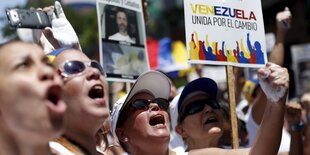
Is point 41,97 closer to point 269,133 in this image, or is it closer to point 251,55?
point 269,133

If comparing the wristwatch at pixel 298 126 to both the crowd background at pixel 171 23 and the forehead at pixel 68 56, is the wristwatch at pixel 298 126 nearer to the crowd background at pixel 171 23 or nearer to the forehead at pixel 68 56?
the forehead at pixel 68 56

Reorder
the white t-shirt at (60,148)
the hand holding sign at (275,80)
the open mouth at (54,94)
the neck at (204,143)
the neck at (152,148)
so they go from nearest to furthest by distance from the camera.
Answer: the open mouth at (54,94) → the white t-shirt at (60,148) → the hand holding sign at (275,80) → the neck at (152,148) → the neck at (204,143)

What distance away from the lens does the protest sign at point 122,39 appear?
460cm

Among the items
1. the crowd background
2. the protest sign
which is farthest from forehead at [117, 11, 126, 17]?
the crowd background

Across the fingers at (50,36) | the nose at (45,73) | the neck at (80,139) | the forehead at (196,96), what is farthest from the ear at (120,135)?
the nose at (45,73)

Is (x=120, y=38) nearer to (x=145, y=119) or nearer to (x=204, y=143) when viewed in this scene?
(x=204, y=143)

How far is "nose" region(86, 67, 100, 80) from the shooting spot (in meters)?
2.64

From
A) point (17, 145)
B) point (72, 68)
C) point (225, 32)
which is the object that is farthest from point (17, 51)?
point (225, 32)

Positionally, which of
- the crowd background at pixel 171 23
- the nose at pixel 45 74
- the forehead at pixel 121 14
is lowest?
the nose at pixel 45 74

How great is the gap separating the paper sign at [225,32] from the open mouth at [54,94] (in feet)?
5.67

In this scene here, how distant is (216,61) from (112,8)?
1.13 m

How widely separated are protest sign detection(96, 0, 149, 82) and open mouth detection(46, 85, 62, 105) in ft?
7.98

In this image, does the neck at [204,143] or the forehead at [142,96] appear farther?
the neck at [204,143]

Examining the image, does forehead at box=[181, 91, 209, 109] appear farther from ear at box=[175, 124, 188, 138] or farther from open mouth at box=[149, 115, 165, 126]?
open mouth at box=[149, 115, 165, 126]
